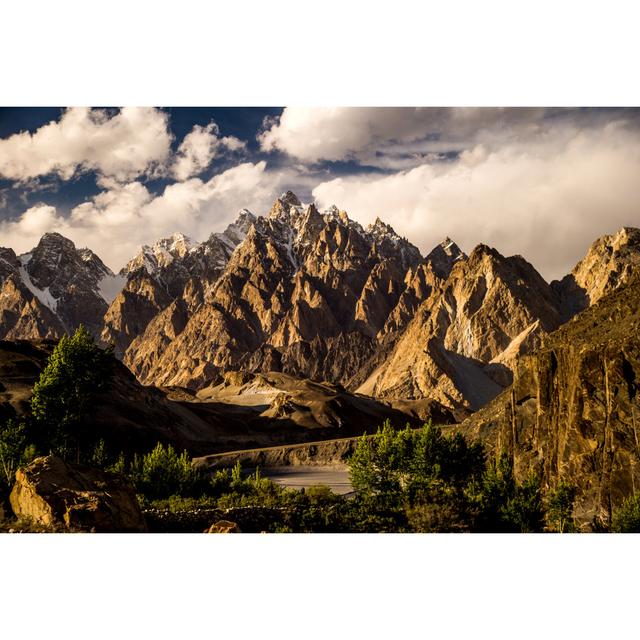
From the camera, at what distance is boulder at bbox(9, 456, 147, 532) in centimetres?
2186

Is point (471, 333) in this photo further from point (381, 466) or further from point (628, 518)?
point (628, 518)

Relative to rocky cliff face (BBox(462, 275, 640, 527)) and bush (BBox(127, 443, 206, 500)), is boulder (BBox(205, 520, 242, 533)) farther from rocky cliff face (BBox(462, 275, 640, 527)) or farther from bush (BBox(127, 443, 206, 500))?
rocky cliff face (BBox(462, 275, 640, 527))

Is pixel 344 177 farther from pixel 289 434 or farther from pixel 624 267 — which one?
pixel 624 267

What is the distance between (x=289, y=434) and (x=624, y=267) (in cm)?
7602

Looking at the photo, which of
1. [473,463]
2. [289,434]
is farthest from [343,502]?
[289,434]

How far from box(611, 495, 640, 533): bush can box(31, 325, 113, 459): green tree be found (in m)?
22.9

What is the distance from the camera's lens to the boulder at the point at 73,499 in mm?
21859

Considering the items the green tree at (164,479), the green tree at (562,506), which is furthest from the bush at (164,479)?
the green tree at (562,506)

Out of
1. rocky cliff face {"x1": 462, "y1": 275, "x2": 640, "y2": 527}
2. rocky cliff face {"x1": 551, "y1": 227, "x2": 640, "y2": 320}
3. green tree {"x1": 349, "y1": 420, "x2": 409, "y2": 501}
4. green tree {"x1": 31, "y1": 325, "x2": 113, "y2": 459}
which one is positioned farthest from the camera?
rocky cliff face {"x1": 551, "y1": 227, "x2": 640, "y2": 320}

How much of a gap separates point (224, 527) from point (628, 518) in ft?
39.6

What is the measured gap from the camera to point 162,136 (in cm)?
3192

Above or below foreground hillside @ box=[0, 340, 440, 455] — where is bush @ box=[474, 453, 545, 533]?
below

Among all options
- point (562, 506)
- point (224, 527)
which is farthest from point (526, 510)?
point (224, 527)

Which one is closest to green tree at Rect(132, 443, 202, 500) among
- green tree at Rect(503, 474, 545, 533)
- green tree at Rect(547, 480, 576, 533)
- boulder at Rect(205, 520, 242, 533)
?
boulder at Rect(205, 520, 242, 533)
